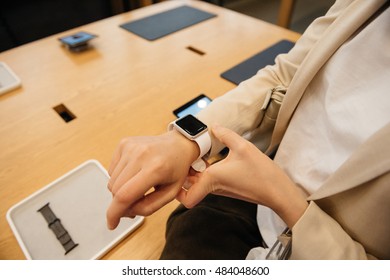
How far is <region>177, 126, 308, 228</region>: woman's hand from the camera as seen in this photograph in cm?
41

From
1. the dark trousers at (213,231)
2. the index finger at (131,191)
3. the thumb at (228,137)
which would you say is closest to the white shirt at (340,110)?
the dark trousers at (213,231)

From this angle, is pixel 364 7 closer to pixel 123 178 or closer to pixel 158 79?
pixel 123 178

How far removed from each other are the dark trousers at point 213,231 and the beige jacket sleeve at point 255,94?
0.14 meters

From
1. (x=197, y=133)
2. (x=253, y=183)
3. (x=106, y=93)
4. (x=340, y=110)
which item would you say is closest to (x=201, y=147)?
(x=197, y=133)

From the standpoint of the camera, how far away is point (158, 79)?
919 millimetres

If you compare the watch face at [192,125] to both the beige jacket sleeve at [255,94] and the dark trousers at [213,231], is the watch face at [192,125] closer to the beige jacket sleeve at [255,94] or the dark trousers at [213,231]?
the beige jacket sleeve at [255,94]

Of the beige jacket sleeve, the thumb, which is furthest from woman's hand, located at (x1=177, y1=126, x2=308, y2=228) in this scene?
the beige jacket sleeve

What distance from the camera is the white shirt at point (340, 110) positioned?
1.33 ft

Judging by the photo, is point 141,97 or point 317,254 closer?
point 317,254

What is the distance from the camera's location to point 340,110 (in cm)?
44

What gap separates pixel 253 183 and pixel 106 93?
0.66 meters

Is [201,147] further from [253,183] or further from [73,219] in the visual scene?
[73,219]

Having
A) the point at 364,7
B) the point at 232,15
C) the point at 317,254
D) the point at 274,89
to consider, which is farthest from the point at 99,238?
the point at 232,15
